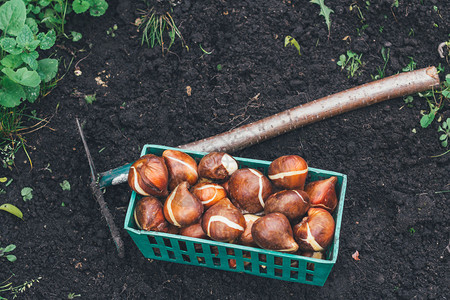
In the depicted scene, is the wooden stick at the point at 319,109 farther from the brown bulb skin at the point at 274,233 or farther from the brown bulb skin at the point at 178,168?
the brown bulb skin at the point at 274,233

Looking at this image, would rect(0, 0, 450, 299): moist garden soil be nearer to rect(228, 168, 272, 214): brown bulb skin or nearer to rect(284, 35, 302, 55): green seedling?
rect(284, 35, 302, 55): green seedling

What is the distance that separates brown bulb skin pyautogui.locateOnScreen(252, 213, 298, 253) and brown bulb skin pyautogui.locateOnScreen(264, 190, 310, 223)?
0.06 m

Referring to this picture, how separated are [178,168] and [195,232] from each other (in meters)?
0.36

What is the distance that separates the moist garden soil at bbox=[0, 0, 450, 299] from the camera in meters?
2.85

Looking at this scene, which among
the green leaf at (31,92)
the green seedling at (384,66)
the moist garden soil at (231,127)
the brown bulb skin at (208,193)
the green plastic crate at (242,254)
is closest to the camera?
the green plastic crate at (242,254)

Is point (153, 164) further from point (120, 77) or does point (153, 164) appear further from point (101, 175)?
point (120, 77)

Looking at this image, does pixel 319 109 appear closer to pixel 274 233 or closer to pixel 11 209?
pixel 274 233

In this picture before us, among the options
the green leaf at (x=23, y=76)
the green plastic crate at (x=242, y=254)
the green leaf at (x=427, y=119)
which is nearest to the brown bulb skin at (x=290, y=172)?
the green plastic crate at (x=242, y=254)

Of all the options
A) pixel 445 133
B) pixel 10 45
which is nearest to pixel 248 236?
pixel 445 133

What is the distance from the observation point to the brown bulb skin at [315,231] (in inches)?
94.2

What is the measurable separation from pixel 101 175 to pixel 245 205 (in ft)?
3.31

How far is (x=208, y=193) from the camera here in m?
2.57

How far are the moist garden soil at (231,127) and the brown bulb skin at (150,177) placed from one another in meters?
0.55

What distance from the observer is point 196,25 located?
3432mm
